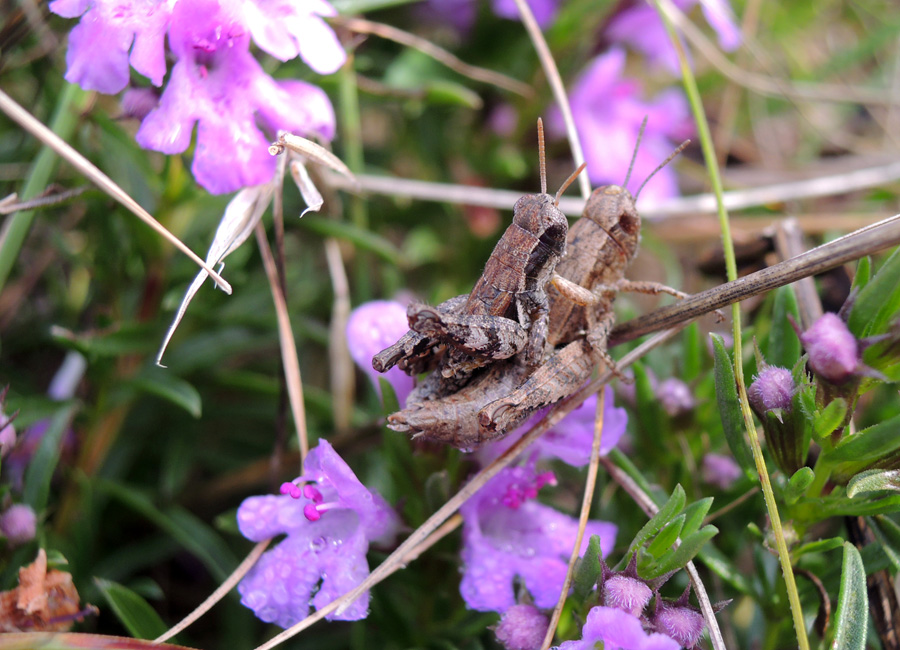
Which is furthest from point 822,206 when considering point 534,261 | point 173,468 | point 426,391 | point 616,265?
point 173,468

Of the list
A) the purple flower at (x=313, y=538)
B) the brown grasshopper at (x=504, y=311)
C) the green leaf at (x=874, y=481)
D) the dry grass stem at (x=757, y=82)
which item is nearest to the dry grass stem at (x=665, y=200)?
the dry grass stem at (x=757, y=82)

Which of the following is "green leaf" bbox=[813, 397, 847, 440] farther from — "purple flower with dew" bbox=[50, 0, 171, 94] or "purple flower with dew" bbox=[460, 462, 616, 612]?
"purple flower with dew" bbox=[50, 0, 171, 94]

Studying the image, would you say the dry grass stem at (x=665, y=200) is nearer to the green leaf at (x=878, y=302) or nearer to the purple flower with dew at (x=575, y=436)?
the purple flower with dew at (x=575, y=436)

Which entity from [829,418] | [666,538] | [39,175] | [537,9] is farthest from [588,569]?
[537,9]

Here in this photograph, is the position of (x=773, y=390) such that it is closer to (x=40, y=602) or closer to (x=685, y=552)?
(x=685, y=552)

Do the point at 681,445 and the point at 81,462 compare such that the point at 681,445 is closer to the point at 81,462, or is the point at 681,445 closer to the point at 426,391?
the point at 426,391

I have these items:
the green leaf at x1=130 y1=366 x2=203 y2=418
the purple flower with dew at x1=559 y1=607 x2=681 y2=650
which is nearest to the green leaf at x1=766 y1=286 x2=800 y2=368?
the purple flower with dew at x1=559 y1=607 x2=681 y2=650
